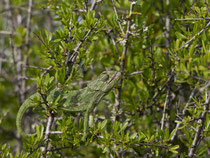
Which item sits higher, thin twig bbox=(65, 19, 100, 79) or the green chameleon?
thin twig bbox=(65, 19, 100, 79)

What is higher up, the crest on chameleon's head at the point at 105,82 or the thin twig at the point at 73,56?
the thin twig at the point at 73,56

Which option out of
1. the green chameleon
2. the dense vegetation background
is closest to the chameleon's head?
the green chameleon

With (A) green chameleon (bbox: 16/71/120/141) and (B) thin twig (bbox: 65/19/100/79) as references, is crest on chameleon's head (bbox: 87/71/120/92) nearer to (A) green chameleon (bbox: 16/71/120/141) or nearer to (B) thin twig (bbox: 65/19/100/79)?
(A) green chameleon (bbox: 16/71/120/141)

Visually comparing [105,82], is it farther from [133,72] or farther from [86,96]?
[133,72]

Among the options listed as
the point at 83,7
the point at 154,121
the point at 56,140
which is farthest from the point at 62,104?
the point at 154,121

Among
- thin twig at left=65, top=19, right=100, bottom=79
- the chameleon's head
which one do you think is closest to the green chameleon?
the chameleon's head

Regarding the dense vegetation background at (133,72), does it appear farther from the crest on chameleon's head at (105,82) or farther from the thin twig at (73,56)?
the crest on chameleon's head at (105,82)

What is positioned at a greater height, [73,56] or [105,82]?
[73,56]

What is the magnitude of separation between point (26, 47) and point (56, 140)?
252 centimetres

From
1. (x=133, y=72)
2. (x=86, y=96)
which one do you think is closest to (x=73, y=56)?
(x=86, y=96)

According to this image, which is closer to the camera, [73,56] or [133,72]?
[73,56]

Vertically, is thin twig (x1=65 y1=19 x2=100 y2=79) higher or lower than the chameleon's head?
higher

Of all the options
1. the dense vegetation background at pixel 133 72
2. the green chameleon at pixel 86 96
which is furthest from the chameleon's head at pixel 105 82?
the dense vegetation background at pixel 133 72

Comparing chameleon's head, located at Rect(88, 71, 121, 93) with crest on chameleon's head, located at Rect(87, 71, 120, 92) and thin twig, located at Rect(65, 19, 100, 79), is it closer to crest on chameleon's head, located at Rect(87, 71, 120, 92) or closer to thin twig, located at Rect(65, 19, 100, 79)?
crest on chameleon's head, located at Rect(87, 71, 120, 92)
